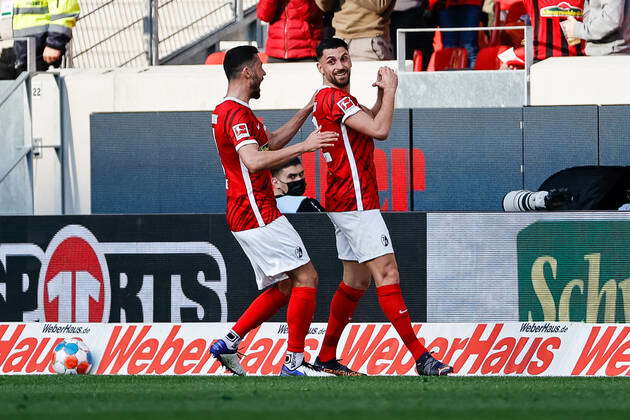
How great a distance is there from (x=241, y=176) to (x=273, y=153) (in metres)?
0.41

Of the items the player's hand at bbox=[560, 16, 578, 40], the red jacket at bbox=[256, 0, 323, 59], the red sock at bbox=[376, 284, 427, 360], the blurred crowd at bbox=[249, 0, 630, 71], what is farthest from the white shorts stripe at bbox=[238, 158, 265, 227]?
the red jacket at bbox=[256, 0, 323, 59]

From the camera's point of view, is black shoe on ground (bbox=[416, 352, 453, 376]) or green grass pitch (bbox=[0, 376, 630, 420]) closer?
green grass pitch (bbox=[0, 376, 630, 420])

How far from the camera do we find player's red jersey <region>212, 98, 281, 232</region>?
9.47 metres

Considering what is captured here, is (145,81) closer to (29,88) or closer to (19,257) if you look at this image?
(29,88)

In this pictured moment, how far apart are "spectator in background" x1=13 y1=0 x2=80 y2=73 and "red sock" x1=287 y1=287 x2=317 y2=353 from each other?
6220 millimetres

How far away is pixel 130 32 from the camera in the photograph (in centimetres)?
1628

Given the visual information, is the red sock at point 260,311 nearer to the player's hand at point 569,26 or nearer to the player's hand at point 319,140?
the player's hand at point 319,140

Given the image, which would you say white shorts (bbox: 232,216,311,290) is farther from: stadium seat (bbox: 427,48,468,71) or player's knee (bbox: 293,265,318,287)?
stadium seat (bbox: 427,48,468,71)

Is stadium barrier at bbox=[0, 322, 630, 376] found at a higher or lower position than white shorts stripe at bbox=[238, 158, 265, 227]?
lower

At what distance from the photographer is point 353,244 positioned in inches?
379

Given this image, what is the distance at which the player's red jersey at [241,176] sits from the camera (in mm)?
9469

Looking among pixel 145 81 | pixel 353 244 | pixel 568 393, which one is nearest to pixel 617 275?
pixel 353 244

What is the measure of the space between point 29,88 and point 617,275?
6537 mm

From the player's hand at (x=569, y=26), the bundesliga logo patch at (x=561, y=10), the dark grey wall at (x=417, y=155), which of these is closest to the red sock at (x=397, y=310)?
the dark grey wall at (x=417, y=155)
